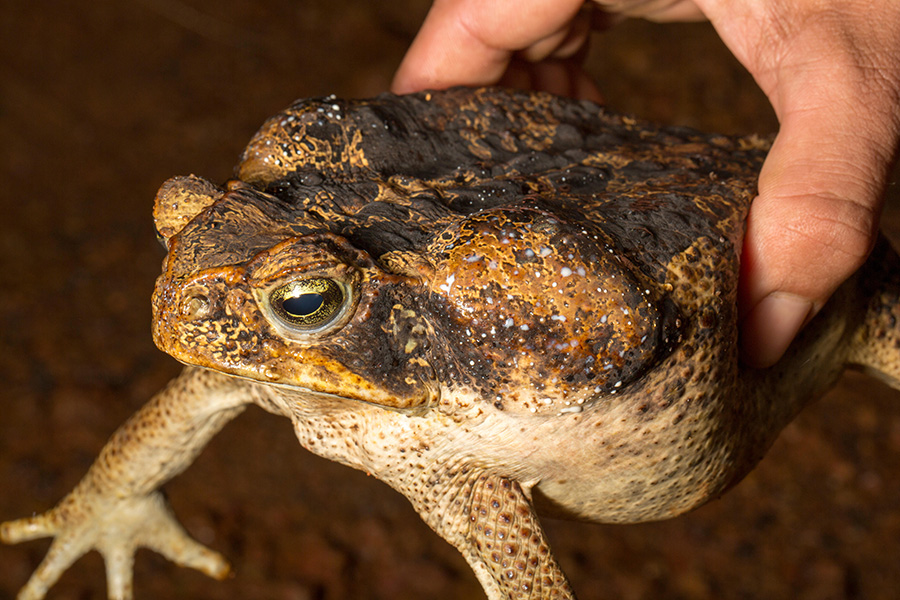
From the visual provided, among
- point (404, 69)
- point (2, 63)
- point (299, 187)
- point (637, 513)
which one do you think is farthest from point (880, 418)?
point (2, 63)

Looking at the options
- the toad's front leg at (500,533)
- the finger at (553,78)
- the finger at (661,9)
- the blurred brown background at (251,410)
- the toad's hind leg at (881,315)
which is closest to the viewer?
the toad's front leg at (500,533)

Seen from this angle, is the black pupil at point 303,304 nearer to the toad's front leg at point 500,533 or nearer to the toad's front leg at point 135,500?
the toad's front leg at point 500,533

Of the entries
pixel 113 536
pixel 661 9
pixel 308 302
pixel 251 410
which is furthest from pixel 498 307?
pixel 251 410

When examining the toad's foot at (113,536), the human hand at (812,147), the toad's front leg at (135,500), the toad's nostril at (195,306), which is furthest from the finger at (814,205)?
the toad's foot at (113,536)

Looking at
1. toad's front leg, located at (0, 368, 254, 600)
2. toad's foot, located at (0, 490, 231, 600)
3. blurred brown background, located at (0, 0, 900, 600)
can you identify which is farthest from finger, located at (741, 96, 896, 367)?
blurred brown background, located at (0, 0, 900, 600)

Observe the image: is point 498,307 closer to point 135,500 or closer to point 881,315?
point 881,315

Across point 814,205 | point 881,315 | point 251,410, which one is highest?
point 814,205

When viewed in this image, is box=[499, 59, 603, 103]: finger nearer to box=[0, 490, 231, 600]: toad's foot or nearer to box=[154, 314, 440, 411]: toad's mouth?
box=[154, 314, 440, 411]: toad's mouth
